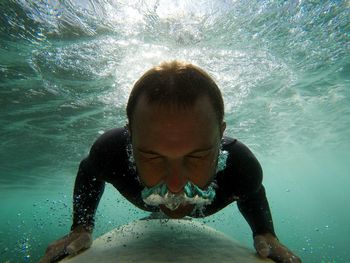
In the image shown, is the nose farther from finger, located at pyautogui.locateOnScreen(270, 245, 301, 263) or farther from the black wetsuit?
finger, located at pyautogui.locateOnScreen(270, 245, 301, 263)

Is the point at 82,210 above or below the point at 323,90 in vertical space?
below

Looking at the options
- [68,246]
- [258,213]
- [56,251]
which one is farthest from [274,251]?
[56,251]

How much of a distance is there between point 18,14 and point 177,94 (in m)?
8.71

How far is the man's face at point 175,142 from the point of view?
8.47 ft

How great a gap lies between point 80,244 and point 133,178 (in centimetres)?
105

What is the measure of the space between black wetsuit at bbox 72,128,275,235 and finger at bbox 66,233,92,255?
7.6 inches

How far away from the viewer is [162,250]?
3.01m

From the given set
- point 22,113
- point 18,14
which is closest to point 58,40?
point 18,14

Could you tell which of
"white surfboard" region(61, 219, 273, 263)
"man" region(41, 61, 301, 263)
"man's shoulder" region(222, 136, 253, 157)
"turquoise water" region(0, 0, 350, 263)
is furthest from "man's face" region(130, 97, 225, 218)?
"turquoise water" region(0, 0, 350, 263)

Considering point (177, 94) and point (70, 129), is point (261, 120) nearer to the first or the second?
point (70, 129)

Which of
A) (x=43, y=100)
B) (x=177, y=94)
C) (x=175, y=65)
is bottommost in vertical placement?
(x=177, y=94)

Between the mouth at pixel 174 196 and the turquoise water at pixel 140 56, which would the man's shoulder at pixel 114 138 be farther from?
the turquoise water at pixel 140 56

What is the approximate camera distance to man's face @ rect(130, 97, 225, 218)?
8.47ft

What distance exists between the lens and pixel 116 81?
13812mm
